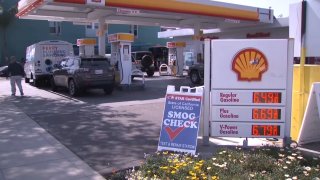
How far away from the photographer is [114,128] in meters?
9.49

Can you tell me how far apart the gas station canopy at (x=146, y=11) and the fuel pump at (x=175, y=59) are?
184 centimetres

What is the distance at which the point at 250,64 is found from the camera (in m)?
6.93

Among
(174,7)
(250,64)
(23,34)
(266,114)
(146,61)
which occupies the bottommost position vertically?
(266,114)

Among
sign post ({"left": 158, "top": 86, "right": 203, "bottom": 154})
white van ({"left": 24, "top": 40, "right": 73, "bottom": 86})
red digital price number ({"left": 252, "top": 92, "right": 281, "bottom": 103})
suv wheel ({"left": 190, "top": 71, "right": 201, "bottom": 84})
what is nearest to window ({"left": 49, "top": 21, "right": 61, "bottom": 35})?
white van ({"left": 24, "top": 40, "right": 73, "bottom": 86})

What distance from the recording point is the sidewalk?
5.88 metres

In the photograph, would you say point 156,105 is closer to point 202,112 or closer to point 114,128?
point 114,128

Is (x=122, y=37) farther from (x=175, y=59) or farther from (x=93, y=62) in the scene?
(x=175, y=59)

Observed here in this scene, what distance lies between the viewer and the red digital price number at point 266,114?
696 cm

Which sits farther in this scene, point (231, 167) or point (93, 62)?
point (93, 62)

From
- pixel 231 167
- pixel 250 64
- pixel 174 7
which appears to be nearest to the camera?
pixel 231 167

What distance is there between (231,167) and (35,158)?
344 cm

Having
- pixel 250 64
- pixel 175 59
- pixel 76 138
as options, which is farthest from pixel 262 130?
pixel 175 59

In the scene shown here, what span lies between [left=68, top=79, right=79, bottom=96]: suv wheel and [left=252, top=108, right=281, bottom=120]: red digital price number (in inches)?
416

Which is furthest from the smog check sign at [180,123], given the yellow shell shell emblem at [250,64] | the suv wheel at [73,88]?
the suv wheel at [73,88]
